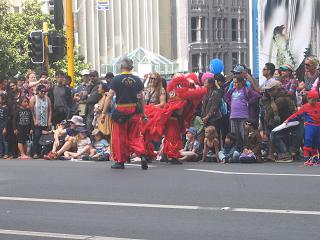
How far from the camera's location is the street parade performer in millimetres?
13961

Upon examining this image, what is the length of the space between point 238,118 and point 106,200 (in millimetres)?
5575

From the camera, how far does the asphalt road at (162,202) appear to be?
8.63 m

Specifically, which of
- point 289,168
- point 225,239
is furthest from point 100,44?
point 225,239

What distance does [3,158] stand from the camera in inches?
707

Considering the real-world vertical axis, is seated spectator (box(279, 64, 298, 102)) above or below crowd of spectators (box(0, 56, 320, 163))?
above

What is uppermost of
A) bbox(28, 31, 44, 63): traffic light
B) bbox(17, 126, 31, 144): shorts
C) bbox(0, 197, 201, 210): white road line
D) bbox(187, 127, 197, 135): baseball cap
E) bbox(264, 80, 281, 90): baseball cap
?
bbox(28, 31, 44, 63): traffic light

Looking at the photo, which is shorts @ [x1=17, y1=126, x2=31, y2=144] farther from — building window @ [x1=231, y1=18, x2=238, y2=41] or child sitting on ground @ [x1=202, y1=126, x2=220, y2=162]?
building window @ [x1=231, y1=18, x2=238, y2=41]

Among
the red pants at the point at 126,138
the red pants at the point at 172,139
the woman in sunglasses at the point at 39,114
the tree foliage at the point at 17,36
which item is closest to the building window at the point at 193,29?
the tree foliage at the point at 17,36

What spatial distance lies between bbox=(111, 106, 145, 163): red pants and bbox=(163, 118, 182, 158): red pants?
3.02ft

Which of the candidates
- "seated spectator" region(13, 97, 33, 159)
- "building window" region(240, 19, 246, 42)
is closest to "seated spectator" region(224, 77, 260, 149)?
"seated spectator" region(13, 97, 33, 159)

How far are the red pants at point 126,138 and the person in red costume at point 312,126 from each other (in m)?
3.00

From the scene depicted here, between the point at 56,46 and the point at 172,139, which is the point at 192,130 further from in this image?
the point at 56,46

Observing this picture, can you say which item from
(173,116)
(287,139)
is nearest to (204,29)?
(287,139)

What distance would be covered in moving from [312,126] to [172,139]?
2547mm
